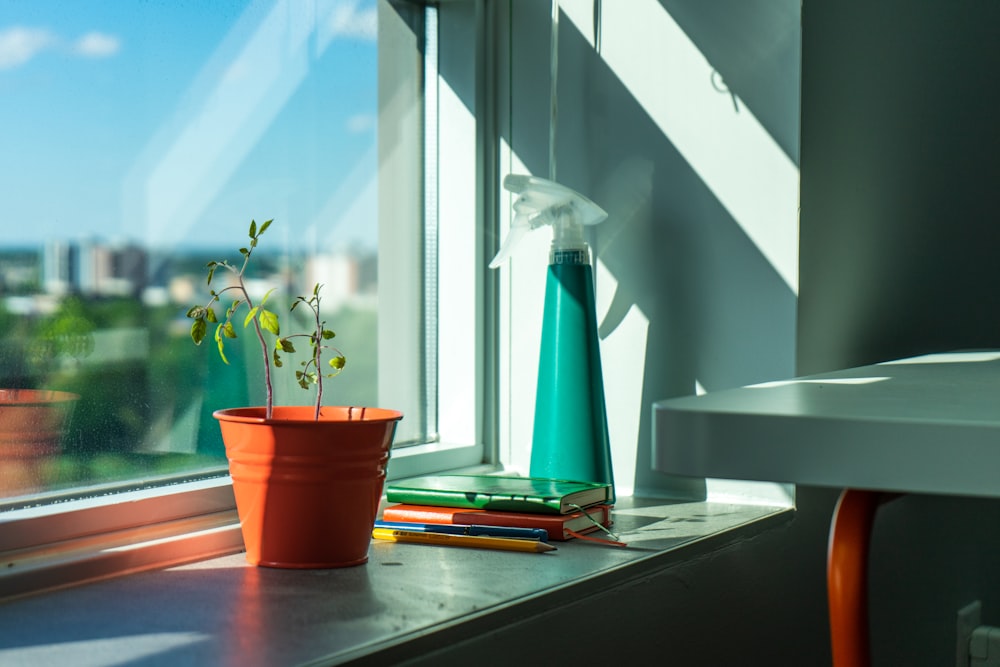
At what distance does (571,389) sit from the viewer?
134 centimetres

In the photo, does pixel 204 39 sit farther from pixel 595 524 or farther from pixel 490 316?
pixel 595 524

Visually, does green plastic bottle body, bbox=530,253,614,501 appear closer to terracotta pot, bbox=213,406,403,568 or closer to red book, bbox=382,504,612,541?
red book, bbox=382,504,612,541

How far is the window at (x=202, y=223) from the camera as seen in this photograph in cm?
101

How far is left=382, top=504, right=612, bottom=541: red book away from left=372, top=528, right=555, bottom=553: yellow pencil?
1.3 inches

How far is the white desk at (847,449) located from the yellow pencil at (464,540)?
19.7 inches

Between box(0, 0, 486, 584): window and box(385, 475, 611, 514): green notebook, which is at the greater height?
box(0, 0, 486, 584): window

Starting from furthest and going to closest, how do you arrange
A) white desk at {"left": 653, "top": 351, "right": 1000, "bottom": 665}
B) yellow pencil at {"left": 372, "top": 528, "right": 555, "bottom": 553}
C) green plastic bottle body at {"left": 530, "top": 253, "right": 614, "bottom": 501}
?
1. green plastic bottle body at {"left": 530, "top": 253, "right": 614, "bottom": 501}
2. yellow pencil at {"left": 372, "top": 528, "right": 555, "bottom": 553}
3. white desk at {"left": 653, "top": 351, "right": 1000, "bottom": 665}

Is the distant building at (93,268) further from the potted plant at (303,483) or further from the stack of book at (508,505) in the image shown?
the stack of book at (508,505)

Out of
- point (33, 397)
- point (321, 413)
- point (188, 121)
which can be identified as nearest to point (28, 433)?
point (33, 397)

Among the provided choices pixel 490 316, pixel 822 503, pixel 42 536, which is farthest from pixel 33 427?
pixel 822 503

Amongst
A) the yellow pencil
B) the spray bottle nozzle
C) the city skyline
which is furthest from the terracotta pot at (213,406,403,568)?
the spray bottle nozzle

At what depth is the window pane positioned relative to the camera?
1.00m

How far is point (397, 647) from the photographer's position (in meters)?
0.75

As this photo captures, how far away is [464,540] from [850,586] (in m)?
0.58
